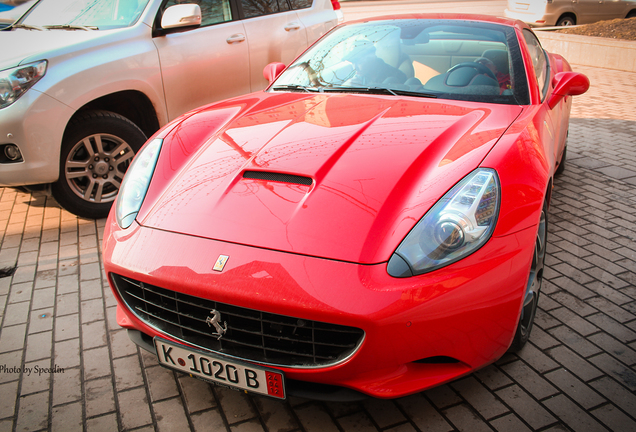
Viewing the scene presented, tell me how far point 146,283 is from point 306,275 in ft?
2.20

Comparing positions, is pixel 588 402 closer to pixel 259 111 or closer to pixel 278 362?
pixel 278 362

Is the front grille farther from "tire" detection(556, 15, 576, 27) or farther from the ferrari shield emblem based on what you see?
"tire" detection(556, 15, 576, 27)

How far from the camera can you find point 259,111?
2.76 metres

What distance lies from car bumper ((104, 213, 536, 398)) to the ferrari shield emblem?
0.06ft

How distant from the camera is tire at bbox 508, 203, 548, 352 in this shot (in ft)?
7.35

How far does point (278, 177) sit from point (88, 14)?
9.85 feet

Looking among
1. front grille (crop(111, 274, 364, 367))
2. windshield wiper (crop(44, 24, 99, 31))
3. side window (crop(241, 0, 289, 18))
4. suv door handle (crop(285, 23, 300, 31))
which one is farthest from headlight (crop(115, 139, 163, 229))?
suv door handle (crop(285, 23, 300, 31))

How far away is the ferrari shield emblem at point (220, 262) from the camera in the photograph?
1.78m

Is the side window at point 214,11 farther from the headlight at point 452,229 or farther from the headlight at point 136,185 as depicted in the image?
the headlight at point 452,229

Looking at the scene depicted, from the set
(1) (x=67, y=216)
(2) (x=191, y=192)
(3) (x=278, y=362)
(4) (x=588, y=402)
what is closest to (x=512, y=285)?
(4) (x=588, y=402)

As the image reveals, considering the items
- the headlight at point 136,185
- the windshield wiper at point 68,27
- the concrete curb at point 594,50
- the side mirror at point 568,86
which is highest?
the windshield wiper at point 68,27

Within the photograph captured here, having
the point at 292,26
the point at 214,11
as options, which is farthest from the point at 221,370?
the point at 292,26

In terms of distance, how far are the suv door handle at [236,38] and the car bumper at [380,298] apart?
307 centimetres

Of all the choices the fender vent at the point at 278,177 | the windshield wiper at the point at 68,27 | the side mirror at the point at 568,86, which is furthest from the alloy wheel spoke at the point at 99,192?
the side mirror at the point at 568,86
